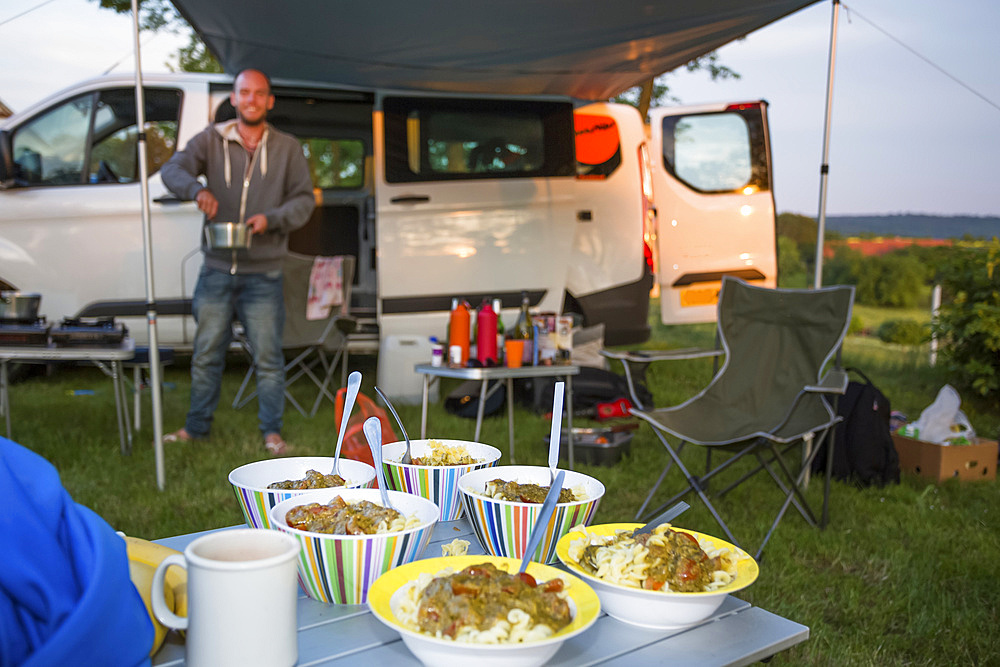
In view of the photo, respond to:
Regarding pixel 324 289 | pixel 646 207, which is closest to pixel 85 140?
pixel 324 289

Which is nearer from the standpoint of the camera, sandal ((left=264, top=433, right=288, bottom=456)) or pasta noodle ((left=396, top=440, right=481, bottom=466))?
pasta noodle ((left=396, top=440, right=481, bottom=466))

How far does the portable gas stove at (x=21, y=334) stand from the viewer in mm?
3070

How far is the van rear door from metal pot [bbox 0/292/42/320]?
2039 millimetres

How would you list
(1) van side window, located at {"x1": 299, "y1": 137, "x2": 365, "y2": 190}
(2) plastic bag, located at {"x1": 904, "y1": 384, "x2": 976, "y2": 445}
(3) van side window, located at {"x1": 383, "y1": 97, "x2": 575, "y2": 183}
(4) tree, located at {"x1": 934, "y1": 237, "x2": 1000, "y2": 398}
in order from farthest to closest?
(1) van side window, located at {"x1": 299, "y1": 137, "x2": 365, "y2": 190} < (3) van side window, located at {"x1": 383, "y1": 97, "x2": 575, "y2": 183} < (4) tree, located at {"x1": 934, "y1": 237, "x2": 1000, "y2": 398} < (2) plastic bag, located at {"x1": 904, "y1": 384, "x2": 976, "y2": 445}

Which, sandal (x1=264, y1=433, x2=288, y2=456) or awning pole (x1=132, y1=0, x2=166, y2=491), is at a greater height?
awning pole (x1=132, y1=0, x2=166, y2=491)

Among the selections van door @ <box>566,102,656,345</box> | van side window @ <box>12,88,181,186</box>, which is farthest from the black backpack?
van side window @ <box>12,88,181,186</box>

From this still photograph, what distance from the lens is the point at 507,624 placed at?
0.69 m

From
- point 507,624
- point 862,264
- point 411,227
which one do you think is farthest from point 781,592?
point 862,264

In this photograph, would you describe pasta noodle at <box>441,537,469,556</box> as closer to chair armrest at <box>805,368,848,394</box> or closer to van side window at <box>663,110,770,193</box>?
chair armrest at <box>805,368,848,394</box>

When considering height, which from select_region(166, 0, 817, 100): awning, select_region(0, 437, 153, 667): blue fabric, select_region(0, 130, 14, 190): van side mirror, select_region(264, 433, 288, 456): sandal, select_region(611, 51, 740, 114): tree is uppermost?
select_region(611, 51, 740, 114): tree

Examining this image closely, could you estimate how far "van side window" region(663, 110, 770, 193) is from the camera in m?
4.80

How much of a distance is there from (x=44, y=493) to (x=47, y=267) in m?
4.67

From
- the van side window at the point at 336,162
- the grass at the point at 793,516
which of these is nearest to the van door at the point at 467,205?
the grass at the point at 793,516

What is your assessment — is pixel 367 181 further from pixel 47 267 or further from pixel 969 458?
pixel 969 458
